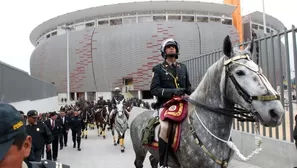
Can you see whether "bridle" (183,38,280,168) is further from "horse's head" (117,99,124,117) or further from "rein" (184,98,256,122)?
"horse's head" (117,99,124,117)

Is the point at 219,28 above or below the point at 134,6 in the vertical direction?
below

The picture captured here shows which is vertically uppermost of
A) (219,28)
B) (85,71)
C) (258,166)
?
(219,28)

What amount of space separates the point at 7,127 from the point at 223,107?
2598 mm

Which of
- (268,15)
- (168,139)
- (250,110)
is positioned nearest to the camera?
(250,110)

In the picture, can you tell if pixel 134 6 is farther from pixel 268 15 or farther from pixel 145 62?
pixel 268 15

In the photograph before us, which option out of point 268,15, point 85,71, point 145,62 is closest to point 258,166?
point 145,62

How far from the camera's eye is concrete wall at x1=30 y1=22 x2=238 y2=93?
49.0m

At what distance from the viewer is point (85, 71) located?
177 ft

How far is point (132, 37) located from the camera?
49688mm

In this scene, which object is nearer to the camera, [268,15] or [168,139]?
[168,139]

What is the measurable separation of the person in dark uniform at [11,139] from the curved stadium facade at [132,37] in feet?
153

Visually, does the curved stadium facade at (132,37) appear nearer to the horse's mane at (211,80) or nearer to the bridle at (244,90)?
the horse's mane at (211,80)

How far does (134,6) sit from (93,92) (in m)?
18.1

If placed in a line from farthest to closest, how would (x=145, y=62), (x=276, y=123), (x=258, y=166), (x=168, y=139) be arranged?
(x=145, y=62) < (x=258, y=166) < (x=168, y=139) < (x=276, y=123)
